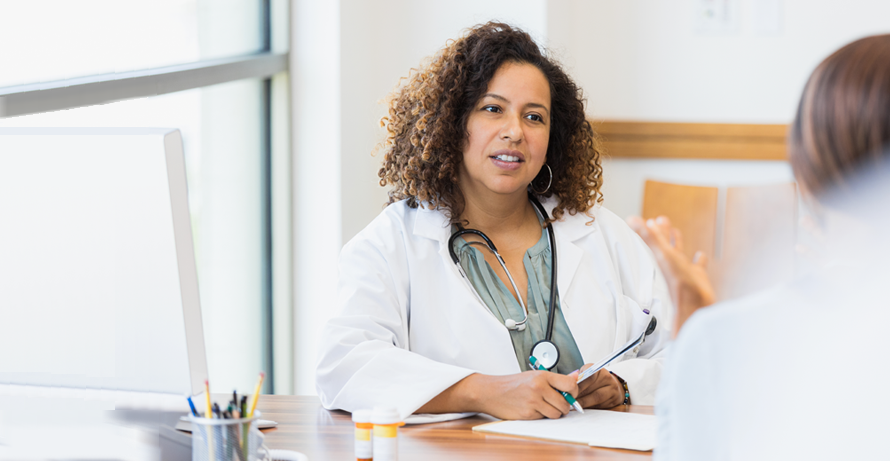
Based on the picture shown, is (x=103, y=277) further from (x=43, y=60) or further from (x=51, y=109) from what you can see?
(x=43, y=60)

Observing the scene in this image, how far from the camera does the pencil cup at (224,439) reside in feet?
2.76

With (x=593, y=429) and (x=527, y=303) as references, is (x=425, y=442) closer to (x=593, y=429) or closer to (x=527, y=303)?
(x=593, y=429)

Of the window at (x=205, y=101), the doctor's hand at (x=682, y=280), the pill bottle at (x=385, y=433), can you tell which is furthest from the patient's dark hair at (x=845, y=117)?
the window at (x=205, y=101)

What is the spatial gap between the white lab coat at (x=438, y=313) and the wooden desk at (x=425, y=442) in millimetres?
79

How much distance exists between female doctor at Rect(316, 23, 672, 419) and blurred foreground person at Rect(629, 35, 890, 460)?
2.47ft

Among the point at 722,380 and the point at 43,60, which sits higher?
the point at 43,60

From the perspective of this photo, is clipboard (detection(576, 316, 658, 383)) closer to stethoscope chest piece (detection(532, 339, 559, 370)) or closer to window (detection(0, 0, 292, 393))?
stethoscope chest piece (detection(532, 339, 559, 370))

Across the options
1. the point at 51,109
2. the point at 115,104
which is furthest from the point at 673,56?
the point at 51,109

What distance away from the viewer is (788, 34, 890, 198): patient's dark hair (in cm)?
56

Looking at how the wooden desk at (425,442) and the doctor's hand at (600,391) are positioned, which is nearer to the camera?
the wooden desk at (425,442)

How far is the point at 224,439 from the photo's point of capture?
33.1 inches

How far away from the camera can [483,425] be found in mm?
1209

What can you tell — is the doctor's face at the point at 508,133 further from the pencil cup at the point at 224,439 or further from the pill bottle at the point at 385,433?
the pencil cup at the point at 224,439

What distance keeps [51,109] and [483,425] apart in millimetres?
980
